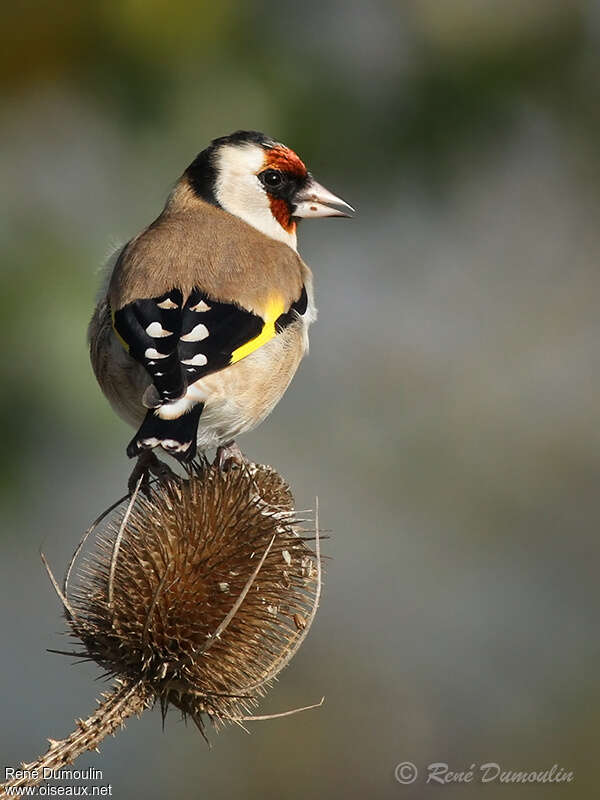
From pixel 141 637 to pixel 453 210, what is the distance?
5656 millimetres

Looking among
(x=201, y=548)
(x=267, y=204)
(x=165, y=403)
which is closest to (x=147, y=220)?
(x=267, y=204)

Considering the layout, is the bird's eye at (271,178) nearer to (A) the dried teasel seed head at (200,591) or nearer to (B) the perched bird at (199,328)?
(B) the perched bird at (199,328)

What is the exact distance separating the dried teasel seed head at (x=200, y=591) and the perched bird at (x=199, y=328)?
0.21m

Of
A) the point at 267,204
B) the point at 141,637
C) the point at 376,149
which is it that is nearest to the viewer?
the point at 141,637

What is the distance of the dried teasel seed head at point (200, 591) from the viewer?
9.57 ft

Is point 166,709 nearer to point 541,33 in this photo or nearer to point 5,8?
point 5,8

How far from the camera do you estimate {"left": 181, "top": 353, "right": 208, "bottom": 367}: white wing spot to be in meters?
3.44

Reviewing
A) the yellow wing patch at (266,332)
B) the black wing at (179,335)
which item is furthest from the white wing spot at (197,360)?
the yellow wing patch at (266,332)

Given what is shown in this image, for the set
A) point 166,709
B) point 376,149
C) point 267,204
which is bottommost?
point 166,709

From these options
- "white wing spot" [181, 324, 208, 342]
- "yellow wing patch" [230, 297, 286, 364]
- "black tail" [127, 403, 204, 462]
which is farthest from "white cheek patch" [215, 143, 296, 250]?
"black tail" [127, 403, 204, 462]

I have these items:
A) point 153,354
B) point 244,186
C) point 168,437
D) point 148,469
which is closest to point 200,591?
point 168,437

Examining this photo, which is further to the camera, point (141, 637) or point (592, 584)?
point (592, 584)

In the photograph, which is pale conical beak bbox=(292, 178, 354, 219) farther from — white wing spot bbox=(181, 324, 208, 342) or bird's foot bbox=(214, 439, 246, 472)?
white wing spot bbox=(181, 324, 208, 342)

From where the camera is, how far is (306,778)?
6.53 metres
